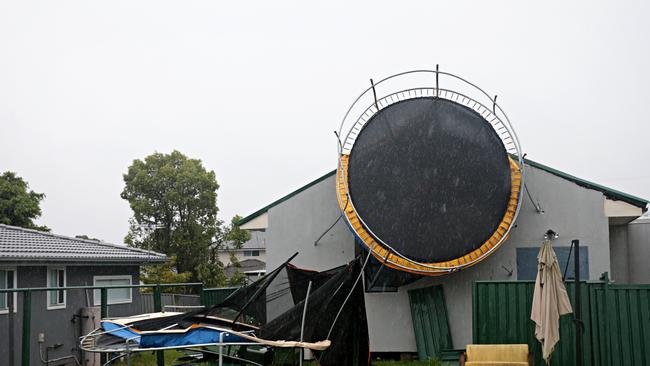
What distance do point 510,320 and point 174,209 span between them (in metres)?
26.4

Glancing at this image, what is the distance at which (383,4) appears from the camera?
51.7 ft

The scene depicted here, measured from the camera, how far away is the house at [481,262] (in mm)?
13102

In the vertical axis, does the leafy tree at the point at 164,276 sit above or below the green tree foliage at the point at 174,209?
below

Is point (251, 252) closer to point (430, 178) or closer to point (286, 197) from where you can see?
point (286, 197)

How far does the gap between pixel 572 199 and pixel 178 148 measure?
1022 inches

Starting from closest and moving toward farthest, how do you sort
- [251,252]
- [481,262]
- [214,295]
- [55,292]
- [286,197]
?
[481,262]
[214,295]
[286,197]
[55,292]
[251,252]

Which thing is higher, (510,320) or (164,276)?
(164,276)

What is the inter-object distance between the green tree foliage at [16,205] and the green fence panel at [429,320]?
85.3 ft

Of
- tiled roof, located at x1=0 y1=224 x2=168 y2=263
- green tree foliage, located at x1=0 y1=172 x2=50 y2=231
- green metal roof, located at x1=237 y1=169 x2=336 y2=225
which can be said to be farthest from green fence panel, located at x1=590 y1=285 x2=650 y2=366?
green tree foliage, located at x1=0 y1=172 x2=50 y2=231

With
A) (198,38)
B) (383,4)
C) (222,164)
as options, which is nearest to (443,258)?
(383,4)

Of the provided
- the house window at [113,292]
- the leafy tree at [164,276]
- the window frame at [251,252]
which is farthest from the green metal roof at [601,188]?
the window frame at [251,252]

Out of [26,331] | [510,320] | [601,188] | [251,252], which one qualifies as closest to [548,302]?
[510,320]

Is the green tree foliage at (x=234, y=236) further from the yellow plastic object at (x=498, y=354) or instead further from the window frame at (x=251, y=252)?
the yellow plastic object at (x=498, y=354)

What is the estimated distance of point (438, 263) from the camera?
41.1 ft
